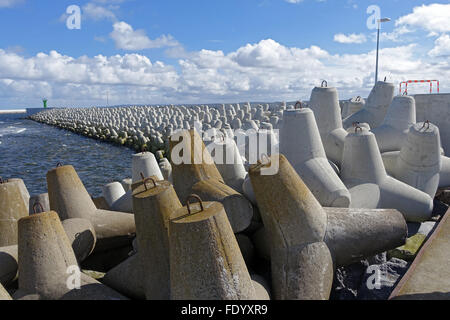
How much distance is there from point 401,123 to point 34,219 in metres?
4.63

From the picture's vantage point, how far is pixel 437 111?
6.46 m

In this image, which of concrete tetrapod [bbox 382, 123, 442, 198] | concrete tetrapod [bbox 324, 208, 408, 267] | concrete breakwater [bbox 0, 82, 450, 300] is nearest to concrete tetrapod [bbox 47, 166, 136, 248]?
concrete breakwater [bbox 0, 82, 450, 300]

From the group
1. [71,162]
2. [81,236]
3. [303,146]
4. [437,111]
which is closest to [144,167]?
[81,236]

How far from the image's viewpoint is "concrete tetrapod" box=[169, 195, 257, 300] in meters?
1.94

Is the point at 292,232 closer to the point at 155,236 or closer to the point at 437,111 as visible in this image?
the point at 155,236

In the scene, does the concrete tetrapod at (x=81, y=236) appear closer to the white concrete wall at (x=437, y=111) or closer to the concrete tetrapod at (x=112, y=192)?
the concrete tetrapod at (x=112, y=192)

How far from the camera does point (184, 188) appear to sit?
11.2ft

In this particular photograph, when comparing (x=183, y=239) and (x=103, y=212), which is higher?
(x=183, y=239)

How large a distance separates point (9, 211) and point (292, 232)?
261 centimetres

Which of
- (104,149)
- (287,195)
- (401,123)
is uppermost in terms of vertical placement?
(401,123)
